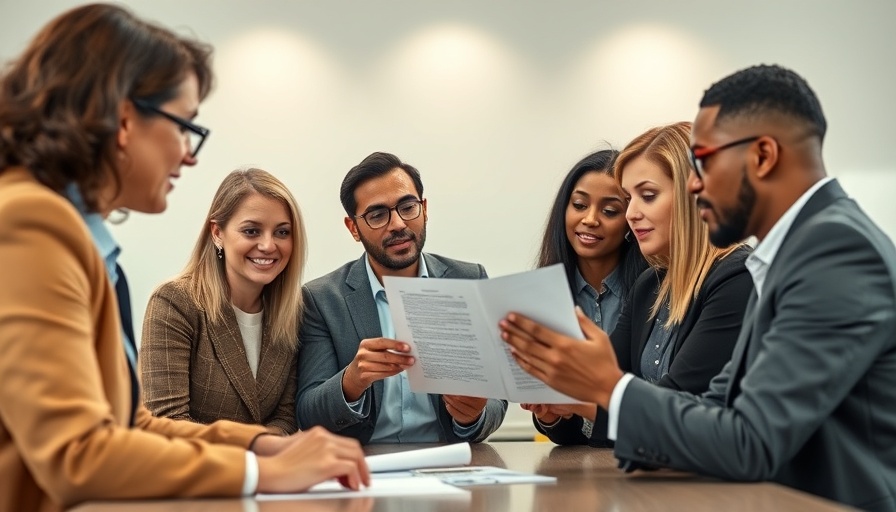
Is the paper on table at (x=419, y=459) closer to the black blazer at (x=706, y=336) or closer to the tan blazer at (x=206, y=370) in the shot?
the black blazer at (x=706, y=336)

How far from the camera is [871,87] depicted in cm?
569

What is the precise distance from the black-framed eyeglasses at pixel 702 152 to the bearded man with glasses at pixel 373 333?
1162 millimetres

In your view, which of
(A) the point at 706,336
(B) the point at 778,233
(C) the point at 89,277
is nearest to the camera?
(C) the point at 89,277

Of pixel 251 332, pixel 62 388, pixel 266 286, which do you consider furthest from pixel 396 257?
pixel 62 388

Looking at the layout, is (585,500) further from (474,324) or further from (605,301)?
(605,301)

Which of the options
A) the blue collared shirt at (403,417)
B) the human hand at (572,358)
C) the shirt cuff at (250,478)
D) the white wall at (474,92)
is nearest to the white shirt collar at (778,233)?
the human hand at (572,358)

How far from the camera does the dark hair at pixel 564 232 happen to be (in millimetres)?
3553

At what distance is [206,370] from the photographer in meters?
3.35

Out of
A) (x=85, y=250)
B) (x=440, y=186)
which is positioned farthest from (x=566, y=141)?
(x=85, y=250)

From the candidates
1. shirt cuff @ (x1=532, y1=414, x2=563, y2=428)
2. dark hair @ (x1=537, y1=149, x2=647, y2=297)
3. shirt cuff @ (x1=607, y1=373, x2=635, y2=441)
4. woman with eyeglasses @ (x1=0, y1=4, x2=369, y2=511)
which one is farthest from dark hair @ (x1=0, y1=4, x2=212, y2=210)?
dark hair @ (x1=537, y1=149, x2=647, y2=297)

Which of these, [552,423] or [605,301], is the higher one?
[605,301]

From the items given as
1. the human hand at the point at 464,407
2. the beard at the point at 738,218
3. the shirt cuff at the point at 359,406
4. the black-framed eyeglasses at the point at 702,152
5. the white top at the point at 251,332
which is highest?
the black-framed eyeglasses at the point at 702,152

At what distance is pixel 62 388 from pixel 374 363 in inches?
52.7

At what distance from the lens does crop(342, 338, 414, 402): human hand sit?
2514 mm
